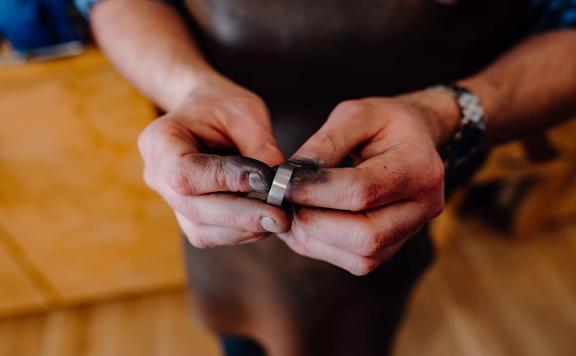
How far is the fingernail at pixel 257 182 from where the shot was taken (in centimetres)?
40

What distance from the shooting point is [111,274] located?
1219 mm

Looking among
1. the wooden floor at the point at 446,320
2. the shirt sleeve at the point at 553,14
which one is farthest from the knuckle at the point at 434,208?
the wooden floor at the point at 446,320

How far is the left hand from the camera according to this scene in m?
0.41

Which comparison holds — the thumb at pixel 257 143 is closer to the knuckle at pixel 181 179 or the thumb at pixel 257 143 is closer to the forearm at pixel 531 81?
the knuckle at pixel 181 179

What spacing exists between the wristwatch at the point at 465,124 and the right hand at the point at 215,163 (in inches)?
9.4

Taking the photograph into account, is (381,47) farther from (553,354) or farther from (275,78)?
(553,354)

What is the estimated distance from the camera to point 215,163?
Result: 410 mm

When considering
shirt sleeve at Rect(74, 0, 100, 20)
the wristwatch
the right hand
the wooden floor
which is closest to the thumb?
the right hand

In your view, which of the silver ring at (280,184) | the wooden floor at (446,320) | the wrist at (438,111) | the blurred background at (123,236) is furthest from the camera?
the wooden floor at (446,320)

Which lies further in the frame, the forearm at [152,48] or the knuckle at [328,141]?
the forearm at [152,48]

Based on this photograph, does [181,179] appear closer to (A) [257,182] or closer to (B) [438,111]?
(A) [257,182]

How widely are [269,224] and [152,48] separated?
0.33 m

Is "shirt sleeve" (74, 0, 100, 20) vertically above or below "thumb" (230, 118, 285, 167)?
above

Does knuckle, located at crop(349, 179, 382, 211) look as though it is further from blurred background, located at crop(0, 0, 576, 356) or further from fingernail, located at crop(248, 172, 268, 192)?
blurred background, located at crop(0, 0, 576, 356)
